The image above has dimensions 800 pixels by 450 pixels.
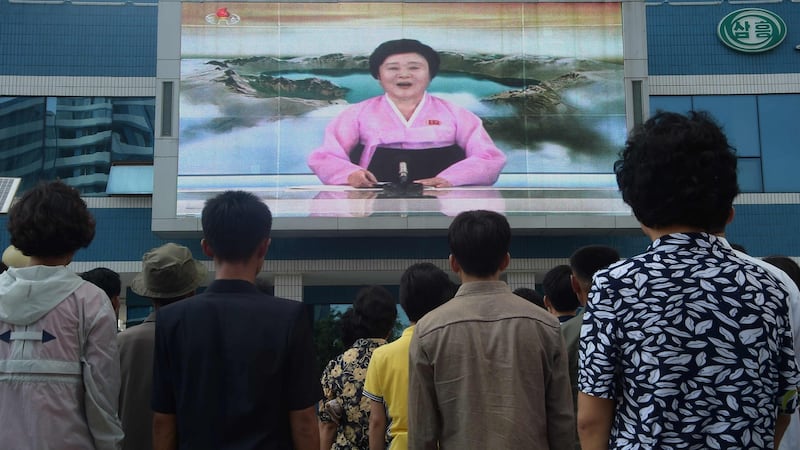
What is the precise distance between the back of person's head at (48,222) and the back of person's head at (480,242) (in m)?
1.48

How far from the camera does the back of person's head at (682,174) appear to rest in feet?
7.41

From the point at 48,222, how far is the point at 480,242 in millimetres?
1663

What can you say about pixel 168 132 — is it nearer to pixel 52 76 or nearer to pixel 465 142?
pixel 52 76

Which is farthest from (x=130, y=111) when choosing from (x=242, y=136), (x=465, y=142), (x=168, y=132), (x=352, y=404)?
(x=352, y=404)

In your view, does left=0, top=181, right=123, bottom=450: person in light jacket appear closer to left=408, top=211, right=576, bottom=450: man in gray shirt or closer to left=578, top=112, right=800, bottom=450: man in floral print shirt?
left=408, top=211, right=576, bottom=450: man in gray shirt

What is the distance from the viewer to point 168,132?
1445 cm

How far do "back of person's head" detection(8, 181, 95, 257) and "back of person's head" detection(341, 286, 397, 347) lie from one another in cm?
200

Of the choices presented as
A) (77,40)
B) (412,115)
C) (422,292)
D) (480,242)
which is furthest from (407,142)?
(480,242)

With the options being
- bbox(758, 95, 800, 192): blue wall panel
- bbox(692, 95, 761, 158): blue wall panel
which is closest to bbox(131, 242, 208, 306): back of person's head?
bbox(692, 95, 761, 158): blue wall panel

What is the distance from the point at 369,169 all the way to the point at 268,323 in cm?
1129

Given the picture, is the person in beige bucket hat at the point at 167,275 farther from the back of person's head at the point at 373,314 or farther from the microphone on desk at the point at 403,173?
the microphone on desk at the point at 403,173

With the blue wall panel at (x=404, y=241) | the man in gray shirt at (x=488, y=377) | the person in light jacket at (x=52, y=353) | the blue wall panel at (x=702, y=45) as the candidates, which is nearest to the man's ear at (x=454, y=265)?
the man in gray shirt at (x=488, y=377)

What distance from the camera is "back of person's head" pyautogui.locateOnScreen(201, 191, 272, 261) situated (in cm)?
299

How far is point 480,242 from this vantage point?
315 centimetres
